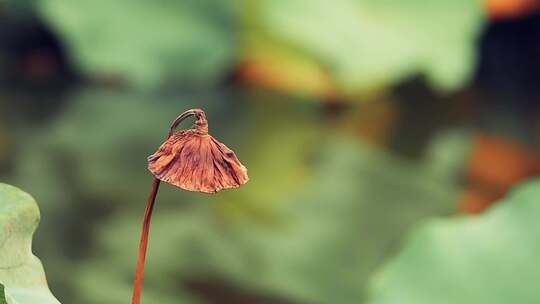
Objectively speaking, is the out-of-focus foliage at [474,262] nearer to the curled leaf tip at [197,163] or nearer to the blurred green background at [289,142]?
the blurred green background at [289,142]

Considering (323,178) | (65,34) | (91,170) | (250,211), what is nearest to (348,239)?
(250,211)

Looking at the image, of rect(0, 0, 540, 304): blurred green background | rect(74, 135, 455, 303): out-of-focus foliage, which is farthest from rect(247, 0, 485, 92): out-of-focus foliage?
rect(74, 135, 455, 303): out-of-focus foliage

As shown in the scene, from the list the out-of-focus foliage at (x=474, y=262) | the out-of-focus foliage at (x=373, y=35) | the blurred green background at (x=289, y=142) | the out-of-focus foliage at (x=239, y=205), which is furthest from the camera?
the out-of-focus foliage at (x=373, y=35)

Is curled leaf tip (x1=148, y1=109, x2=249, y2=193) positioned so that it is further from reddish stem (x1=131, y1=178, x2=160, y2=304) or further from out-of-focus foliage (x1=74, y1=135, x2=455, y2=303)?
out-of-focus foliage (x1=74, y1=135, x2=455, y2=303)

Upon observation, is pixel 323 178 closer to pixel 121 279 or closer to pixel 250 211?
pixel 250 211

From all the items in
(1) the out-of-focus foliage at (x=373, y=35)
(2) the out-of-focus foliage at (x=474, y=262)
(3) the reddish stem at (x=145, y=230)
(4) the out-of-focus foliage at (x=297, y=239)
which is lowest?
(3) the reddish stem at (x=145, y=230)

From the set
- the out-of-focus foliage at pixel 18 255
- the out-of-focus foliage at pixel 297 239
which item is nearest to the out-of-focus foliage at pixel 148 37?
the out-of-focus foliage at pixel 297 239

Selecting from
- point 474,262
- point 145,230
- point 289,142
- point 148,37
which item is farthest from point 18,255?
point 148,37
